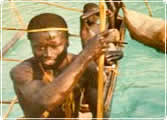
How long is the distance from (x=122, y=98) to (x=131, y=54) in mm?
1704

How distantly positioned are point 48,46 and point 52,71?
0.23 m

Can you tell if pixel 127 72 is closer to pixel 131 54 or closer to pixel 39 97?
pixel 131 54

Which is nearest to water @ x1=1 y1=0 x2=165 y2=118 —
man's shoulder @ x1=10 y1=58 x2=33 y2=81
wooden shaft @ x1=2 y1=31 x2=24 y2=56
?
wooden shaft @ x1=2 y1=31 x2=24 y2=56

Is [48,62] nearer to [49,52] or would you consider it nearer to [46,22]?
[49,52]

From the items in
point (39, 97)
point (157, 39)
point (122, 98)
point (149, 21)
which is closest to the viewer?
point (39, 97)

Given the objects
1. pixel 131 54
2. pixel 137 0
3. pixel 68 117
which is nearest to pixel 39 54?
pixel 68 117

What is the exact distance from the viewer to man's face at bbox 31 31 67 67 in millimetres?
1536

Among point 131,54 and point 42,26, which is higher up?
point 42,26

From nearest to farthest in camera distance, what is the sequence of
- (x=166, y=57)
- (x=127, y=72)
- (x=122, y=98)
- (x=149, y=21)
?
1. (x=149, y=21)
2. (x=122, y=98)
3. (x=127, y=72)
4. (x=166, y=57)

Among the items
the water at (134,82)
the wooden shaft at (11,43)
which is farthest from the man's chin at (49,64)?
the wooden shaft at (11,43)

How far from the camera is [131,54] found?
18.4 feet

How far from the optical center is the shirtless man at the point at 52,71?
1.33 metres

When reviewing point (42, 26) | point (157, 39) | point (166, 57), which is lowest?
point (166, 57)

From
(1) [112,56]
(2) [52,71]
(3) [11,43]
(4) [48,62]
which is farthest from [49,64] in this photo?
(3) [11,43]
